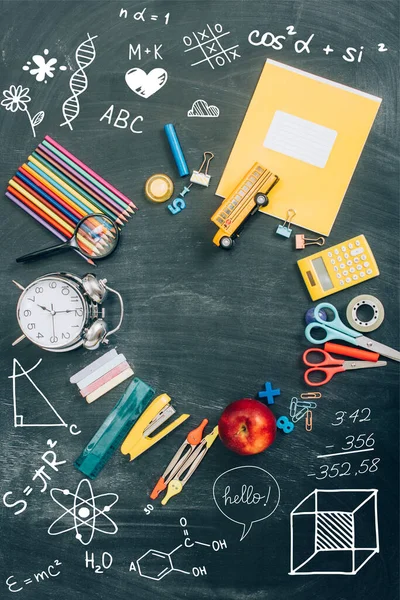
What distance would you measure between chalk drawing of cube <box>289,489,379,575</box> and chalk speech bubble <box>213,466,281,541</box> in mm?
75

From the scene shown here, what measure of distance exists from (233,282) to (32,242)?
0.53m

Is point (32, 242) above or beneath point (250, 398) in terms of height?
above

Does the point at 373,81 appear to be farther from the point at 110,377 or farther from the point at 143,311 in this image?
the point at 110,377

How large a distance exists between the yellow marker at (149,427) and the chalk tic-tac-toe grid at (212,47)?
87 centimetres

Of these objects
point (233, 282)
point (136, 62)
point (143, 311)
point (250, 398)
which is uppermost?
point (136, 62)

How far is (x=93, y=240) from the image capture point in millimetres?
1513

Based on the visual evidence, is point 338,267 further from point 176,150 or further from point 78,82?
point 78,82

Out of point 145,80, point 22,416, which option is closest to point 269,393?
point 22,416

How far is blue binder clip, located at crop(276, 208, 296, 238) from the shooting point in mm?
1507

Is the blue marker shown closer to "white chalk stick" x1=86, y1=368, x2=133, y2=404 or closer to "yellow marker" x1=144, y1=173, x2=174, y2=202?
"yellow marker" x1=144, y1=173, x2=174, y2=202

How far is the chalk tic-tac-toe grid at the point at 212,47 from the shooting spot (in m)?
1.52

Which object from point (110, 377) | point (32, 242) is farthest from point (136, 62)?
point (110, 377)

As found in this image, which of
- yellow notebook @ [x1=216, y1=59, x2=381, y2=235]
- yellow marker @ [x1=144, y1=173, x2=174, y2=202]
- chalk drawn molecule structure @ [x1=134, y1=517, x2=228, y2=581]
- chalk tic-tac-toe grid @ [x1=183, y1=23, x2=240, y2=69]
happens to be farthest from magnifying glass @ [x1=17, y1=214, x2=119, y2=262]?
chalk drawn molecule structure @ [x1=134, y1=517, x2=228, y2=581]

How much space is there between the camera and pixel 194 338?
1.54 meters
